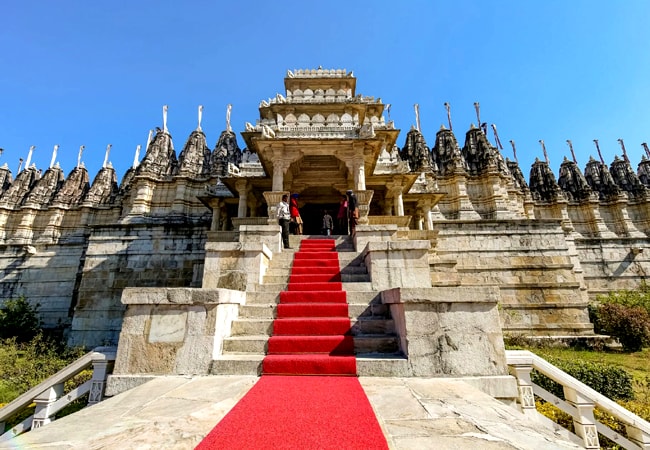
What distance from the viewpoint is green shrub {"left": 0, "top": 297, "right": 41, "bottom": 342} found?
17.9m

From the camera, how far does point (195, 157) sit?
85.5ft

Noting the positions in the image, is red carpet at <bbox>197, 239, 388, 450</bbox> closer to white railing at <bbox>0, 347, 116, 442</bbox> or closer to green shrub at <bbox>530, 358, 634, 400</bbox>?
white railing at <bbox>0, 347, 116, 442</bbox>

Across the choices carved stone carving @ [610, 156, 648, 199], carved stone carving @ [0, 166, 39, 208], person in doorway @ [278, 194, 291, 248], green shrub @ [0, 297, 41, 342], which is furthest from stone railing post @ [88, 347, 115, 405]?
carved stone carving @ [610, 156, 648, 199]

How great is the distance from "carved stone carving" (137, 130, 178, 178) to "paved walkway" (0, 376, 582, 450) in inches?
976

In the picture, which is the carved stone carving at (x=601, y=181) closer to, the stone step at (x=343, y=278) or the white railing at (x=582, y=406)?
the stone step at (x=343, y=278)

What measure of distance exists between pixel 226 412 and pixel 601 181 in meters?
43.1

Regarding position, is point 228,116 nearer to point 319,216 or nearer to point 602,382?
point 319,216

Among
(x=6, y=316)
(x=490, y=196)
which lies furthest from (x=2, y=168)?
(x=490, y=196)

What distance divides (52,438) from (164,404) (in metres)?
0.87

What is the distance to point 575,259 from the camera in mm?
20859

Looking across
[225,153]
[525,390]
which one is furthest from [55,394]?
[225,153]

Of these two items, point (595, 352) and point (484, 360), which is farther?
point (595, 352)

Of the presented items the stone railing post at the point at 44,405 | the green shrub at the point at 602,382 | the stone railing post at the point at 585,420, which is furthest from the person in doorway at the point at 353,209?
the stone railing post at the point at 44,405

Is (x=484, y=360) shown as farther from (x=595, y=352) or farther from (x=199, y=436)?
(x=595, y=352)
